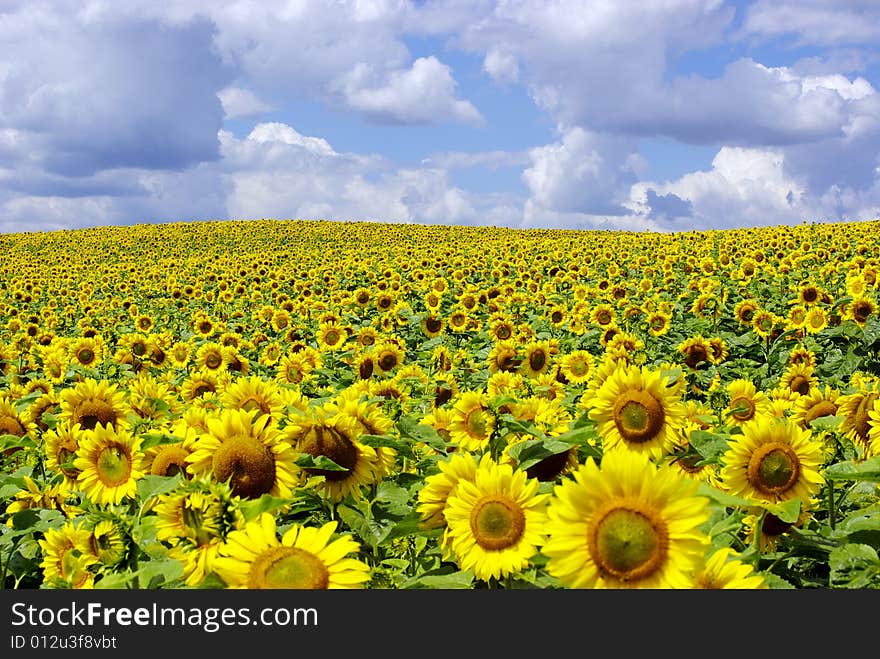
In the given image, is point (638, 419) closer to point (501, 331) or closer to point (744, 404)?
point (744, 404)

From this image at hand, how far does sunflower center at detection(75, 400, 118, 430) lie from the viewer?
5148 millimetres

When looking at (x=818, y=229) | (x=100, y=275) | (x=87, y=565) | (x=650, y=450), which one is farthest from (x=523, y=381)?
(x=100, y=275)

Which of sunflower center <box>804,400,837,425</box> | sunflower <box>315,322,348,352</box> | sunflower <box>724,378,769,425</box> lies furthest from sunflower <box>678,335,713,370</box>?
sunflower center <box>804,400,837,425</box>

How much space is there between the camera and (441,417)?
489 cm

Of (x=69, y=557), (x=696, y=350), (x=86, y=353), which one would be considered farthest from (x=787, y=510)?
(x=86, y=353)

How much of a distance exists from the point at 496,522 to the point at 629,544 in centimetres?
64

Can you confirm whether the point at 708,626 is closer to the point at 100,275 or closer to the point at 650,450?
the point at 650,450

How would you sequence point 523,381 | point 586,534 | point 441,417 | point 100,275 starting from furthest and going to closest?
point 100,275
point 523,381
point 441,417
point 586,534

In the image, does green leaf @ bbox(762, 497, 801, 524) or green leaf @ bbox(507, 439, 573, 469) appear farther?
green leaf @ bbox(507, 439, 573, 469)

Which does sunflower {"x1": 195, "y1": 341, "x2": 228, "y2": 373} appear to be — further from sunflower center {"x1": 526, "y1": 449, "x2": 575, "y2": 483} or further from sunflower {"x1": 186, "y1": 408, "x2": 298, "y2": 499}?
sunflower center {"x1": 526, "y1": 449, "x2": 575, "y2": 483}

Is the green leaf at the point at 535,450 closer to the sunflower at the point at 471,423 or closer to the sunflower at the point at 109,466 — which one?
the sunflower at the point at 471,423

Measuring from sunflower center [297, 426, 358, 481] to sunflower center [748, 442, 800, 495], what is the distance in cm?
177

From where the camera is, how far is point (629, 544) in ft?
7.72

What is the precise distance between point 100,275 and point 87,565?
1222 inches
